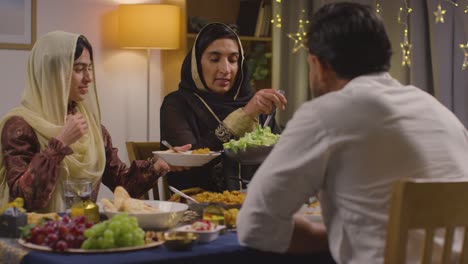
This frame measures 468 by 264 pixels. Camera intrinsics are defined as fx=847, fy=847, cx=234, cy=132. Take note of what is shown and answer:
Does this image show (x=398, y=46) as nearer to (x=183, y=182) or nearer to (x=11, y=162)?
(x=183, y=182)

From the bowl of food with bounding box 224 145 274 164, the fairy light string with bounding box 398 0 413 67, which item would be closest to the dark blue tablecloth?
the bowl of food with bounding box 224 145 274 164

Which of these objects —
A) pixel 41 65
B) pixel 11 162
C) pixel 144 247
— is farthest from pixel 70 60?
pixel 144 247

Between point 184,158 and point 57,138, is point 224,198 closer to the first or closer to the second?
point 184,158

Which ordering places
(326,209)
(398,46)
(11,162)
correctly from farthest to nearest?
(398,46)
(11,162)
(326,209)

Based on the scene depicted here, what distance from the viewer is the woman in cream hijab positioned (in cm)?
280

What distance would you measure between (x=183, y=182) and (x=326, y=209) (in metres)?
1.55

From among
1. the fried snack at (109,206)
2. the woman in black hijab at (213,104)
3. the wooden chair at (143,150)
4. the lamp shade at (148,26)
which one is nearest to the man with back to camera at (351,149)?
the fried snack at (109,206)

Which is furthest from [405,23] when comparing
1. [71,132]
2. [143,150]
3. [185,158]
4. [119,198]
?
[119,198]

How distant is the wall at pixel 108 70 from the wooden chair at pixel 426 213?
3.68m

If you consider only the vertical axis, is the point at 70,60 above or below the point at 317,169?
above

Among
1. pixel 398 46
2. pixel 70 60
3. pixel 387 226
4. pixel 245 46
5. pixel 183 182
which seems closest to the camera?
pixel 387 226

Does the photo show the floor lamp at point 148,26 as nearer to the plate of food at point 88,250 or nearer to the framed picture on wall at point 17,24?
the framed picture on wall at point 17,24

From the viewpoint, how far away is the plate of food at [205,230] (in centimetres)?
213

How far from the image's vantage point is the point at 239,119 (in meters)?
3.51
